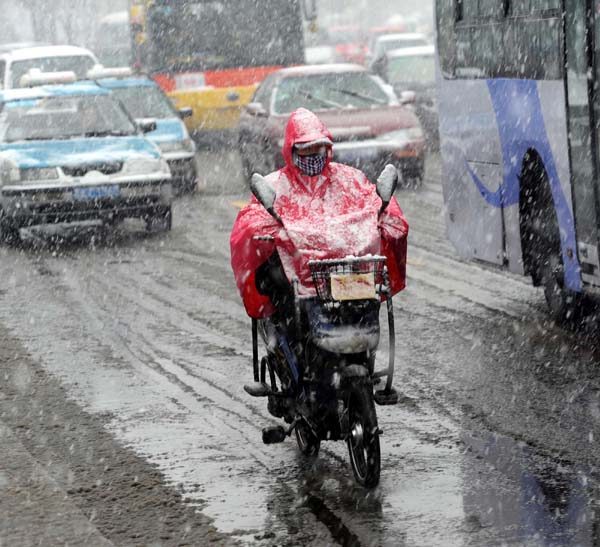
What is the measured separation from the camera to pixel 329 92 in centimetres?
2095

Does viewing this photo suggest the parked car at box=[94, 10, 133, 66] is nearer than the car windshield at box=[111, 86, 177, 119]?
No

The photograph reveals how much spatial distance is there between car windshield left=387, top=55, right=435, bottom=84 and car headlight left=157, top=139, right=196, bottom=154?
9.99 m

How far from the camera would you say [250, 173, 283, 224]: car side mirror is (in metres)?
6.68

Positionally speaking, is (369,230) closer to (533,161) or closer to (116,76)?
(533,161)

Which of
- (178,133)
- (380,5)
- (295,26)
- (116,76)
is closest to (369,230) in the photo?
(178,133)

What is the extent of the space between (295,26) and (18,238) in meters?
12.7

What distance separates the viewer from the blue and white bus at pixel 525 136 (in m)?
9.45

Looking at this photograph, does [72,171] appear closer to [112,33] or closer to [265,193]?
[265,193]

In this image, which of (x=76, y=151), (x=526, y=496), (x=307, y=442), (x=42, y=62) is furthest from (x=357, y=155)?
(x=526, y=496)

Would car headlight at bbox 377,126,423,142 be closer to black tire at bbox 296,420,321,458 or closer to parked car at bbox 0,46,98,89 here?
parked car at bbox 0,46,98,89

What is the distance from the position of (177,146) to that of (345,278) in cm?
1439

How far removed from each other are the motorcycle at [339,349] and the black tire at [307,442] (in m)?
0.16

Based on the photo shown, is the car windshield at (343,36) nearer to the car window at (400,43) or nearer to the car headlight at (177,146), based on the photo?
the car window at (400,43)

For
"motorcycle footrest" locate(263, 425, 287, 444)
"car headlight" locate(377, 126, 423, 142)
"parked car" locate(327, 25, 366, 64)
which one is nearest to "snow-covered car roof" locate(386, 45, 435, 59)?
"car headlight" locate(377, 126, 423, 142)
